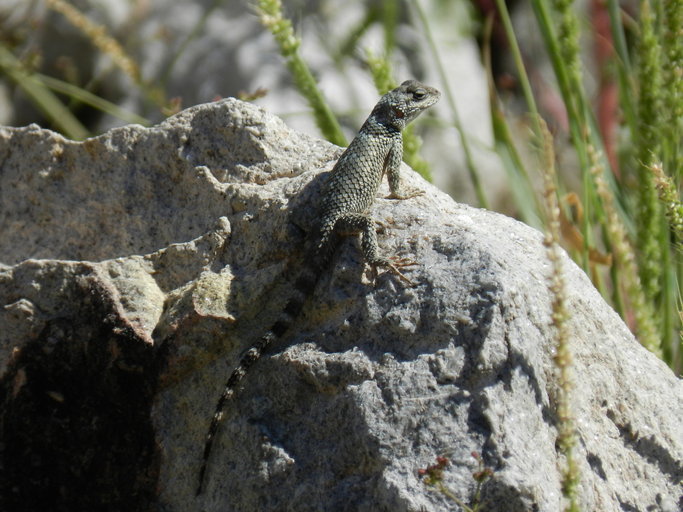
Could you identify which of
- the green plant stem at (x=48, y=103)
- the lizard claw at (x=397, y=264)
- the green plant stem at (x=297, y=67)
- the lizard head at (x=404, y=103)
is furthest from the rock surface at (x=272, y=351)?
the green plant stem at (x=48, y=103)

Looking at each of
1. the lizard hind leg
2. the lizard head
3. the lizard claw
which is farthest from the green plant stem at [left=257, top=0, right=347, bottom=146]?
the lizard claw

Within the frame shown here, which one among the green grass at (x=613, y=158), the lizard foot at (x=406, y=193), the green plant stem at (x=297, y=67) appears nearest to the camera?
the green grass at (x=613, y=158)

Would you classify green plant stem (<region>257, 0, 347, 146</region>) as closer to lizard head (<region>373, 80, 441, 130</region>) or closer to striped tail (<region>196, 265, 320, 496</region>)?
lizard head (<region>373, 80, 441, 130</region>)

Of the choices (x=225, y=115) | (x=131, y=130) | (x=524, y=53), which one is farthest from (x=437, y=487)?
(x=524, y=53)

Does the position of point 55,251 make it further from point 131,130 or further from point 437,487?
point 437,487

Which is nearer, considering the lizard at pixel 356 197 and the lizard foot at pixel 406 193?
the lizard at pixel 356 197

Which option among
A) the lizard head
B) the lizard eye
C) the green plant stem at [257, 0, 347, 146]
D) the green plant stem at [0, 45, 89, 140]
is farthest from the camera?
the green plant stem at [0, 45, 89, 140]

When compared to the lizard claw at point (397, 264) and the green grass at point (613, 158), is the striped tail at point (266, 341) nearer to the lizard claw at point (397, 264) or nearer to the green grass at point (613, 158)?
the lizard claw at point (397, 264)
